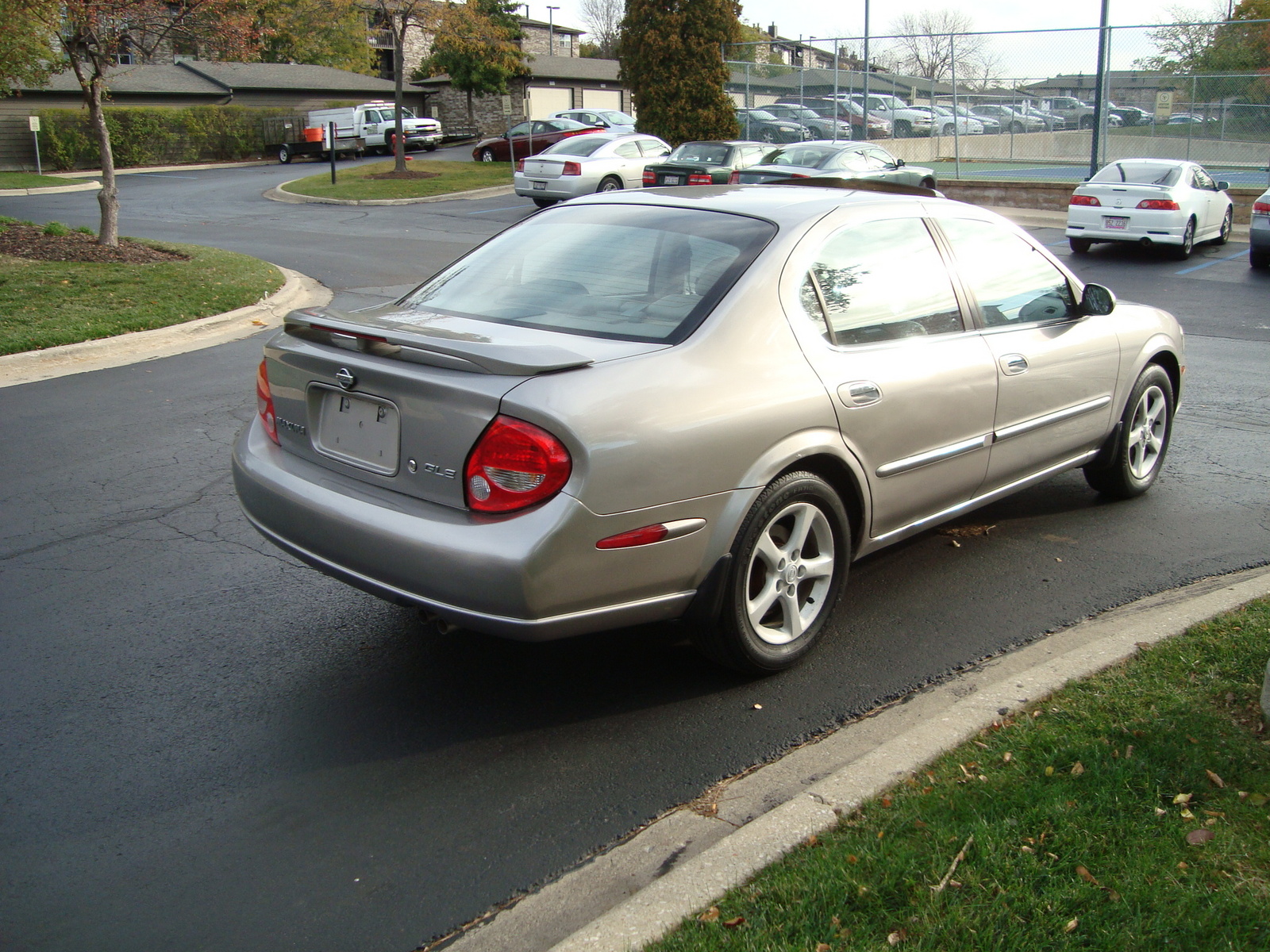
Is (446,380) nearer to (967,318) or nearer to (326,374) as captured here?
(326,374)

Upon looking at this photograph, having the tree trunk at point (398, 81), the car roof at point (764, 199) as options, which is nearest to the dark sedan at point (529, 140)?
the tree trunk at point (398, 81)

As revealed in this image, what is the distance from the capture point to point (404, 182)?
30188 millimetres

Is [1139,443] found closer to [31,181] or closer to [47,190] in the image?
[47,190]

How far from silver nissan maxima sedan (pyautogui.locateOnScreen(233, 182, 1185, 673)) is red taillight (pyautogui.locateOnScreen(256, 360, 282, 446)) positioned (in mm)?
23

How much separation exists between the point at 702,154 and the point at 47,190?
1971 cm

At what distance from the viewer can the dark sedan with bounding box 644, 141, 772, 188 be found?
20.7 metres

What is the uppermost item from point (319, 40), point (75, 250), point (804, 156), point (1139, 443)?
point (319, 40)

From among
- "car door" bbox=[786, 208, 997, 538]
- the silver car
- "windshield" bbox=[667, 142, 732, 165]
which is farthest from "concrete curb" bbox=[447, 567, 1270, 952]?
the silver car

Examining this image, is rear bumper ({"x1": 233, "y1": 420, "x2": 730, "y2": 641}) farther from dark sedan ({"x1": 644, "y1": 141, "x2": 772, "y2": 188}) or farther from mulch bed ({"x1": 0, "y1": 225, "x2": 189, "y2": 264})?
dark sedan ({"x1": 644, "y1": 141, "x2": 772, "y2": 188})

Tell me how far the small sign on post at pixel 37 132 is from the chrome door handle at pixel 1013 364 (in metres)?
38.5

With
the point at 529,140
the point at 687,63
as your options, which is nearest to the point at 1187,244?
the point at 687,63

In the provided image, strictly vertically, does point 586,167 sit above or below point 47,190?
above

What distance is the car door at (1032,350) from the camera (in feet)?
15.8

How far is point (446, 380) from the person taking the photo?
11.1 ft
